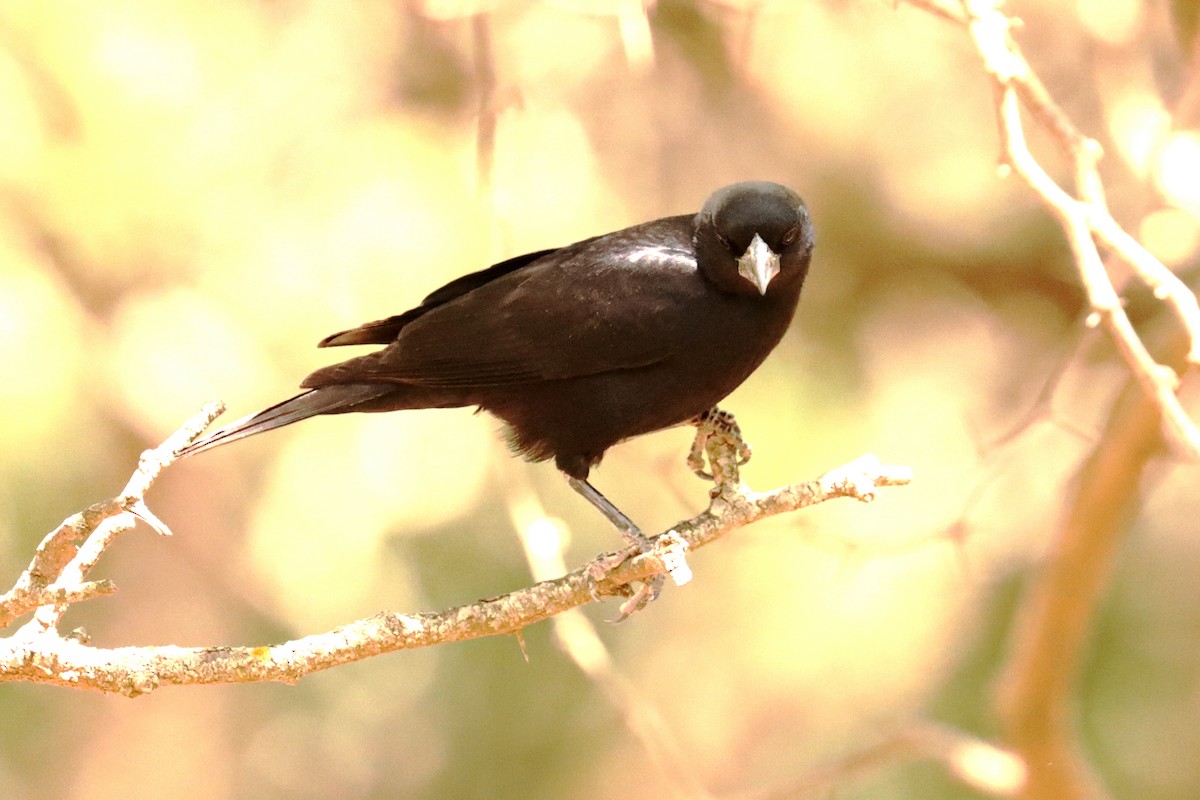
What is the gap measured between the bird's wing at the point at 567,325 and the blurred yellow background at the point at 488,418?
0.75m

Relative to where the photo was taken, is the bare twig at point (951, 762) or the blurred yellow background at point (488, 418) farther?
the blurred yellow background at point (488, 418)

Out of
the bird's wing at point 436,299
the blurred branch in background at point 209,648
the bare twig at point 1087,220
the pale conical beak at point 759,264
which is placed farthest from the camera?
Result: the bird's wing at point 436,299

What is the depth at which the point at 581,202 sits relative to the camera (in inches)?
212

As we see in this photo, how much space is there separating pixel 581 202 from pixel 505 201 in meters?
1.09

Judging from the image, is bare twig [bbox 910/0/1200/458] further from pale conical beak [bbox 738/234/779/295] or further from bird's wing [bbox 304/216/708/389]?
bird's wing [bbox 304/216/708/389]

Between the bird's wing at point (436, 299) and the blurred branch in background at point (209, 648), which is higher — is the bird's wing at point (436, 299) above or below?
Result: above

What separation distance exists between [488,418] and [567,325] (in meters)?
2.21

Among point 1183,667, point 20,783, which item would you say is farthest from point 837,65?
point 20,783

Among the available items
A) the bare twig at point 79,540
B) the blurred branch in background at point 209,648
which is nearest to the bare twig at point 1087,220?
the blurred branch in background at point 209,648

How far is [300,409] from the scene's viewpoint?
9.95ft

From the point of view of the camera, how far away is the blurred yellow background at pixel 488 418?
15.1 ft

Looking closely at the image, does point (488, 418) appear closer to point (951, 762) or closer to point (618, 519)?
point (951, 762)

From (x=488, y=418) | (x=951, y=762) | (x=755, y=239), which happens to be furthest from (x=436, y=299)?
(x=951, y=762)

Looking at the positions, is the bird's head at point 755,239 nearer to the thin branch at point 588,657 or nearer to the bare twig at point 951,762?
the thin branch at point 588,657
